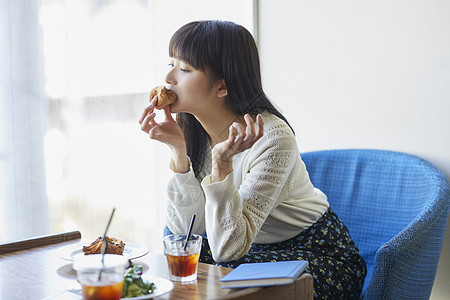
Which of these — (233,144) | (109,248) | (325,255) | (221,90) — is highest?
(221,90)

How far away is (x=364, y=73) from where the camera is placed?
2.12m

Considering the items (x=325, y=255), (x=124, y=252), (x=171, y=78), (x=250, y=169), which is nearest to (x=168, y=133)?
(x=171, y=78)

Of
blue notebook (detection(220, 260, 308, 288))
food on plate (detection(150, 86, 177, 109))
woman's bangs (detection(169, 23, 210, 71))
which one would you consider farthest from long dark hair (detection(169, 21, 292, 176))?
blue notebook (detection(220, 260, 308, 288))

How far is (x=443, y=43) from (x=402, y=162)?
1.46 feet

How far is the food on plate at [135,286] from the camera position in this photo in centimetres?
96

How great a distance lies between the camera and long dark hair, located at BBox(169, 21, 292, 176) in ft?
5.10

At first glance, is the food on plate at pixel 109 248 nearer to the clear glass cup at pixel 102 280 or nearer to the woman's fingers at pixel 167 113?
the clear glass cup at pixel 102 280

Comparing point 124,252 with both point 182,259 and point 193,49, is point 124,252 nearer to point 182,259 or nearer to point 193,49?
point 182,259

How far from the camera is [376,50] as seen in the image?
2.09 meters

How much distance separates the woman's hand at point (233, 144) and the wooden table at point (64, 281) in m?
0.24

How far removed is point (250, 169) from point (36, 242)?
1.98 feet

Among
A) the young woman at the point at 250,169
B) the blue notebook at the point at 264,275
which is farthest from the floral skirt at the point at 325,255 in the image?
the blue notebook at the point at 264,275

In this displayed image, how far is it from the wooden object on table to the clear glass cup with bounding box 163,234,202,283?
0.50 metres

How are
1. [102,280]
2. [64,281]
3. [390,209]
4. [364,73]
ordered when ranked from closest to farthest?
[102,280] → [64,281] → [390,209] → [364,73]
